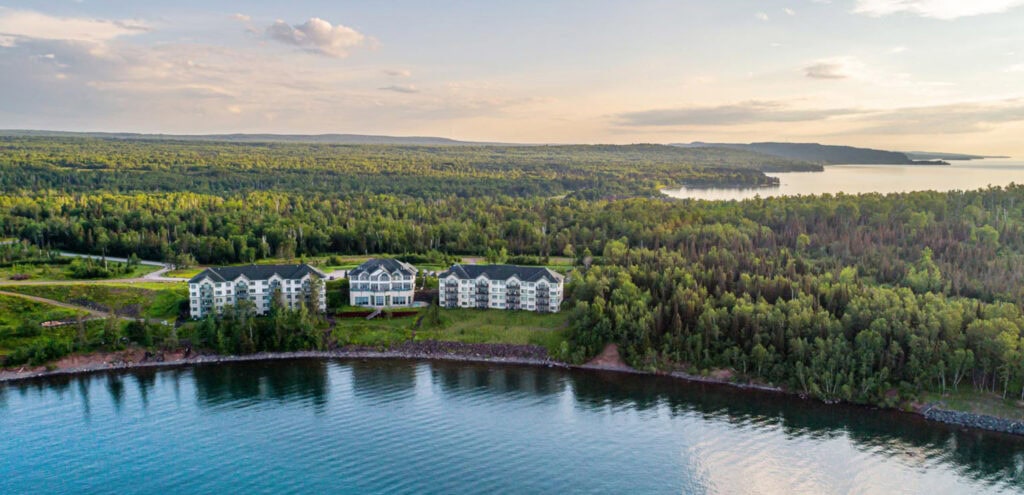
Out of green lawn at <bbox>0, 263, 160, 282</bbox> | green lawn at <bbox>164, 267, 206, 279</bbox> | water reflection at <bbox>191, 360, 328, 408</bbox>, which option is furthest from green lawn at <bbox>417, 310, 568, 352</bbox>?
green lawn at <bbox>0, 263, 160, 282</bbox>

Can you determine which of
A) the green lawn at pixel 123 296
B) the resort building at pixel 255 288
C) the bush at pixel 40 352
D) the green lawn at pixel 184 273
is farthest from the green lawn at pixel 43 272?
the bush at pixel 40 352

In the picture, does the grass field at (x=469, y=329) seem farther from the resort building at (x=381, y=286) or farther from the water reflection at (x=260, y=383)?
the water reflection at (x=260, y=383)

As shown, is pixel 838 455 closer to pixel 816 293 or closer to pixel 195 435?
pixel 816 293

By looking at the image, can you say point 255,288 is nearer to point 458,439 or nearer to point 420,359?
point 420,359

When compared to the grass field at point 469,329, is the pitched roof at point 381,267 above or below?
above

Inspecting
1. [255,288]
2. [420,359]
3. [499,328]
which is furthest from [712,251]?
[255,288]

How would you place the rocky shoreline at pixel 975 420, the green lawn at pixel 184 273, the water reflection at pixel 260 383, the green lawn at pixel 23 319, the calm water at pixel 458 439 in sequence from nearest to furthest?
1. the calm water at pixel 458 439
2. the rocky shoreline at pixel 975 420
3. the water reflection at pixel 260 383
4. the green lawn at pixel 23 319
5. the green lawn at pixel 184 273

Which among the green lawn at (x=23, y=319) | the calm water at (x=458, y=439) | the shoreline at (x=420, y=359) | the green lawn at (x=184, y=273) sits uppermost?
the green lawn at (x=184, y=273)
